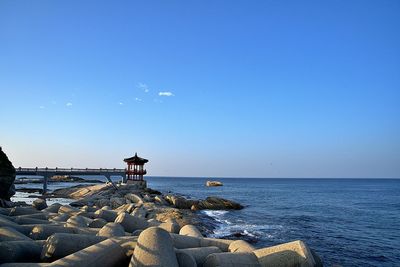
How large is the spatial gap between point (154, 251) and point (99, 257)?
3.56ft

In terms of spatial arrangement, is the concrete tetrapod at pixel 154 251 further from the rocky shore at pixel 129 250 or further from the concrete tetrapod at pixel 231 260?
the concrete tetrapod at pixel 231 260

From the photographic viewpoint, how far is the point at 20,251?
6.84 m

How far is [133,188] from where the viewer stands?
45.9 metres

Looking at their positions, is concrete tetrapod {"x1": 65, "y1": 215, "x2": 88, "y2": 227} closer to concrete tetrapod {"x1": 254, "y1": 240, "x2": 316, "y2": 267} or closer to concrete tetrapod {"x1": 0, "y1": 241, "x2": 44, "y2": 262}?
concrete tetrapod {"x1": 0, "y1": 241, "x2": 44, "y2": 262}

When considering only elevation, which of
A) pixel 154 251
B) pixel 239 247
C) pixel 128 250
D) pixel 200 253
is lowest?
pixel 239 247

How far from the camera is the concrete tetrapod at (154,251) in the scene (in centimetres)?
589

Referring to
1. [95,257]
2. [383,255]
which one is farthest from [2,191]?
[383,255]

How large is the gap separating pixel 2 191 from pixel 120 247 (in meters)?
24.1

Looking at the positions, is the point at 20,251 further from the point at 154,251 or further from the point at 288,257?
the point at 288,257

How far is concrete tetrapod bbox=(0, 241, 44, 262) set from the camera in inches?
259

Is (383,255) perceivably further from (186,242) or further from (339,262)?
(186,242)

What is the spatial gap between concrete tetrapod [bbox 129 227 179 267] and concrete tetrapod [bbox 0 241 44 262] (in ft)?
8.07

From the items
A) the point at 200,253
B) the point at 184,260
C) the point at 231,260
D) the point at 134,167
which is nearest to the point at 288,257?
the point at 231,260

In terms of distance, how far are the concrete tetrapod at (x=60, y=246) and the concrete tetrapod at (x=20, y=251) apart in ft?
1.10
